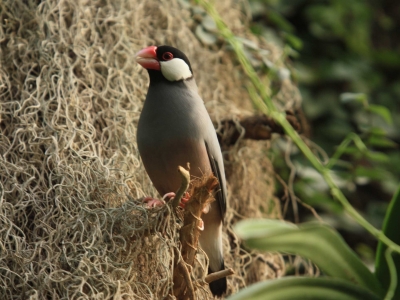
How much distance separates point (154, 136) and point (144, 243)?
0.37 metres

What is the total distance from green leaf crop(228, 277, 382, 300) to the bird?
25.2 inches

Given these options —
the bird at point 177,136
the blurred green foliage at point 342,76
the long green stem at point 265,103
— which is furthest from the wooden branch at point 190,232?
the blurred green foliage at point 342,76

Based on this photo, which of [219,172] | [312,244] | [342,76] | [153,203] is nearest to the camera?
[312,244]

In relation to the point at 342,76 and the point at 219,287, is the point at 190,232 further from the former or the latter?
the point at 342,76

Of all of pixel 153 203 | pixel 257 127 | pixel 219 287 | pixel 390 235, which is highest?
pixel 390 235

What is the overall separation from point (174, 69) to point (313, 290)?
101cm

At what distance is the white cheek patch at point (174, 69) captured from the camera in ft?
6.61

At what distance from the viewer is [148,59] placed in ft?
6.61

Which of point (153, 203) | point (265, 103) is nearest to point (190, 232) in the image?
point (153, 203)

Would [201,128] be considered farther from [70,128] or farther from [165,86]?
[70,128]

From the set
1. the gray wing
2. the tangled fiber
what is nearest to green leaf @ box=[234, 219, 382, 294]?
the tangled fiber

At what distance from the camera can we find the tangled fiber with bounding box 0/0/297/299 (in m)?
1.64

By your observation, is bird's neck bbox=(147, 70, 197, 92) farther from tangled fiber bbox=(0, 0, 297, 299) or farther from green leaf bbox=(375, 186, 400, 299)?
green leaf bbox=(375, 186, 400, 299)

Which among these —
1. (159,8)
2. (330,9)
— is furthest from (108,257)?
(330,9)
